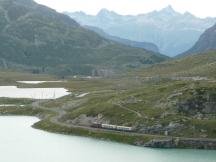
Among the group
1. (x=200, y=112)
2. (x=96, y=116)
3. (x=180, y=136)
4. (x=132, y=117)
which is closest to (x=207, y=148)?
(x=180, y=136)

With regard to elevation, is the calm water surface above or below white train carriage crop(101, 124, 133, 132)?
below

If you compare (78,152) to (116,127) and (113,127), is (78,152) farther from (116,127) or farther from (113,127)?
(113,127)

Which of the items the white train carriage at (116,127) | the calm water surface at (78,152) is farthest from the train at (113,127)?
the calm water surface at (78,152)

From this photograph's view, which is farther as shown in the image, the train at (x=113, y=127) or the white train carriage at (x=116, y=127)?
the train at (x=113, y=127)

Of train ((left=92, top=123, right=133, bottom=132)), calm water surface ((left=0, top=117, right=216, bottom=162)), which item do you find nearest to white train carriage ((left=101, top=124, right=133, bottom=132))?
train ((left=92, top=123, right=133, bottom=132))

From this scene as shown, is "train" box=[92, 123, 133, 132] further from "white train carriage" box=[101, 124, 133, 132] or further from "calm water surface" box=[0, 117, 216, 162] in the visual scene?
"calm water surface" box=[0, 117, 216, 162]

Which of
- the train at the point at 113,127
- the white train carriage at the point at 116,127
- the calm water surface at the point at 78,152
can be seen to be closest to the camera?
the calm water surface at the point at 78,152

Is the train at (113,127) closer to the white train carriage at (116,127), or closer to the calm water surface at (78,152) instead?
the white train carriage at (116,127)

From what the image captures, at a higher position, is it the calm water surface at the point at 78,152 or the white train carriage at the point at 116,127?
the white train carriage at the point at 116,127
